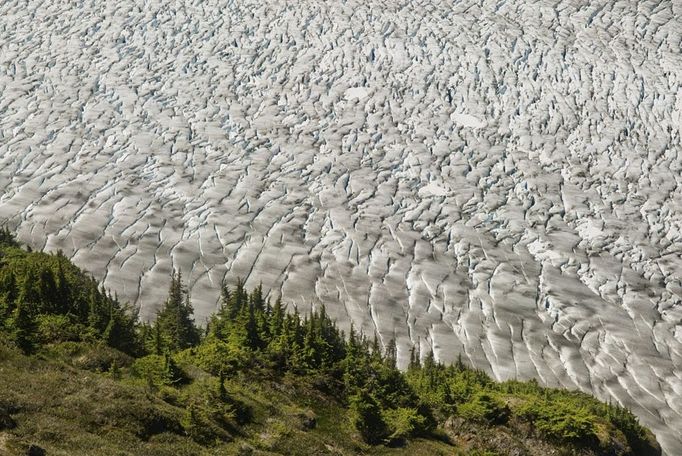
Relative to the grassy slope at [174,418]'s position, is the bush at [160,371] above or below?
above

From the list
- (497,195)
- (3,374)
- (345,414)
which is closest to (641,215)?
(497,195)

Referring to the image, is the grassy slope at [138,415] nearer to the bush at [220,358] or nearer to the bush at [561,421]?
the bush at [220,358]

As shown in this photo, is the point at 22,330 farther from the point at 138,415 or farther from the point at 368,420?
the point at 368,420

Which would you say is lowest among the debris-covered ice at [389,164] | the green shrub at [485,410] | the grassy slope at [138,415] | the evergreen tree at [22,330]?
the grassy slope at [138,415]

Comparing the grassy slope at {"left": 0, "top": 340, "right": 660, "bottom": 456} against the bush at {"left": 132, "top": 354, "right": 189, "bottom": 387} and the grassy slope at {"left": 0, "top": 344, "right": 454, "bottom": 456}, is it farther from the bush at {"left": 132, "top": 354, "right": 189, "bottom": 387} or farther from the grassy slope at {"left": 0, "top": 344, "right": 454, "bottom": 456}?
the bush at {"left": 132, "top": 354, "right": 189, "bottom": 387}

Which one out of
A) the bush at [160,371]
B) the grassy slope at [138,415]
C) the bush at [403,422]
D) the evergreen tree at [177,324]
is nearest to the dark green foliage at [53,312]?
the grassy slope at [138,415]

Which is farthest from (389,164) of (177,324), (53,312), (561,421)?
(53,312)
